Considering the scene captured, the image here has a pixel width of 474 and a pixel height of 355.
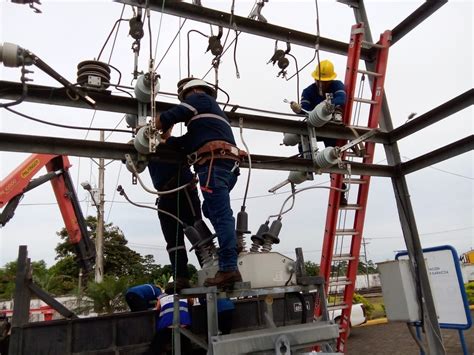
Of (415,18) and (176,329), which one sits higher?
(415,18)

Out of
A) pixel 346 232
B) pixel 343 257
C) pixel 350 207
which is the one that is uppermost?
pixel 350 207

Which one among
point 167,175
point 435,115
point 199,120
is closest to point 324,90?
point 435,115

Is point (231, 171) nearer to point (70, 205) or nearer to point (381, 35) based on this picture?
point (381, 35)

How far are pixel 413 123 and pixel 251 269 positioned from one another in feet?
9.81

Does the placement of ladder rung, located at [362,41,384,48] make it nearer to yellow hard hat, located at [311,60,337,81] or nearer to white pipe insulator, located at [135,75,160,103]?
yellow hard hat, located at [311,60,337,81]

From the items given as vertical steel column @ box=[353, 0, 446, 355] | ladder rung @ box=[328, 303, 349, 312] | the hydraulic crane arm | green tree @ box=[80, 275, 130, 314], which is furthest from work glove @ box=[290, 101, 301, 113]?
green tree @ box=[80, 275, 130, 314]

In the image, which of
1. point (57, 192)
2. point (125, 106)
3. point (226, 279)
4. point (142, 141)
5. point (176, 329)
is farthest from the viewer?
point (57, 192)

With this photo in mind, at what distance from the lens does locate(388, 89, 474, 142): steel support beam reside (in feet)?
13.7

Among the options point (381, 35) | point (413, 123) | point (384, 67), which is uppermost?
point (381, 35)

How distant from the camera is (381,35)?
5.70m

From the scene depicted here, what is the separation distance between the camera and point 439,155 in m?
4.61

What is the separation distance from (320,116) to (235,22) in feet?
4.83

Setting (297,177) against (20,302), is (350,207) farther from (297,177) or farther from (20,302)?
(20,302)

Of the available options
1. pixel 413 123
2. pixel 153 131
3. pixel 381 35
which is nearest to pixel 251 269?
pixel 153 131
